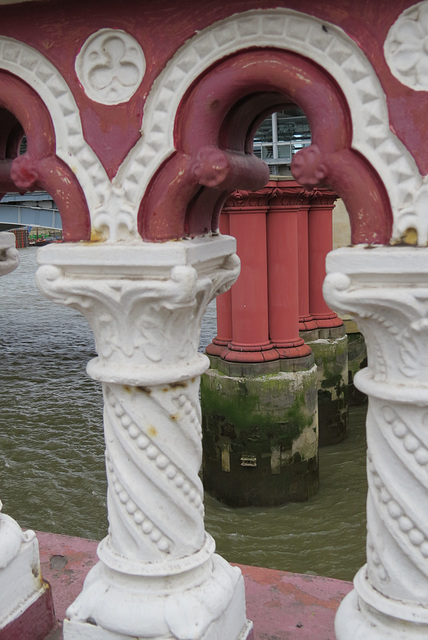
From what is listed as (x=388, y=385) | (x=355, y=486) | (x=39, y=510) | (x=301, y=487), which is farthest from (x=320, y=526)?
(x=388, y=385)

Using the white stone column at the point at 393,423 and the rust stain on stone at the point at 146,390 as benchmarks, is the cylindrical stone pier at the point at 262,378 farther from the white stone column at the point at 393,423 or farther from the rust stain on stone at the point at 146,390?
the white stone column at the point at 393,423

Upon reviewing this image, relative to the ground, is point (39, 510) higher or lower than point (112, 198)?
A: lower

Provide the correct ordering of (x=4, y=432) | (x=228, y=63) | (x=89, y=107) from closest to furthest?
(x=228, y=63) → (x=89, y=107) → (x=4, y=432)

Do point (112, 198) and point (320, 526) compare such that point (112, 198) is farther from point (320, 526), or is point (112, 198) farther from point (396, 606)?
point (320, 526)

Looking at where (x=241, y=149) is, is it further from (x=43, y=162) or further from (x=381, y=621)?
(x=381, y=621)

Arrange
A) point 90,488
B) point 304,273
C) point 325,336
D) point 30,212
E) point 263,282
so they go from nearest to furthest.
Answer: point 263,282 < point 90,488 < point 304,273 < point 325,336 < point 30,212

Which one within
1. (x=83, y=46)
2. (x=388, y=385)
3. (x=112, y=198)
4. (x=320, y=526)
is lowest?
(x=320, y=526)

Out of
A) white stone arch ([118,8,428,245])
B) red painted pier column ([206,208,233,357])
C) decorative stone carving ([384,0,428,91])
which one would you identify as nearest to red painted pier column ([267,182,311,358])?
red painted pier column ([206,208,233,357])

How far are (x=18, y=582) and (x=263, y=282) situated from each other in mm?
4634

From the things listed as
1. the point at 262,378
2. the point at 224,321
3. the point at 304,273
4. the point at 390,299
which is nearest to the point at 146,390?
the point at 390,299

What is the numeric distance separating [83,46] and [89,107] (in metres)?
0.17

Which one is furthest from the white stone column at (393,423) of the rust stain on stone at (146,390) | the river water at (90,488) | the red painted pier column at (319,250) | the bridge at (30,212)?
the bridge at (30,212)

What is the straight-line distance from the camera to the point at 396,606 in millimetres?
2049

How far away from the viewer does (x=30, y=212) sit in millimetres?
15258
